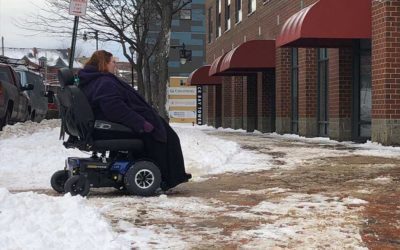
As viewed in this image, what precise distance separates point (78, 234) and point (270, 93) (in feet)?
64.7

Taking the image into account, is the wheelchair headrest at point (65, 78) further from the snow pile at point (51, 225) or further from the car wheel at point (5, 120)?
the car wheel at point (5, 120)

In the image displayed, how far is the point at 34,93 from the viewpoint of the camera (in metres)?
21.8

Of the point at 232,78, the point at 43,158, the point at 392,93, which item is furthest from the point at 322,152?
the point at 232,78

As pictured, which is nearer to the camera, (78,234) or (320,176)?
(78,234)

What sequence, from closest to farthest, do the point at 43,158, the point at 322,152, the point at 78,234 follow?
the point at 78,234, the point at 43,158, the point at 322,152

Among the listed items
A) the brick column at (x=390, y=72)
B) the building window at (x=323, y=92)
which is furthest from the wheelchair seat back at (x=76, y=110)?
the building window at (x=323, y=92)

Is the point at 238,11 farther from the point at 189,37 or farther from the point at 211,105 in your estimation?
the point at 189,37

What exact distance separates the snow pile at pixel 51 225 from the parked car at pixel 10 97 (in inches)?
Result: 415

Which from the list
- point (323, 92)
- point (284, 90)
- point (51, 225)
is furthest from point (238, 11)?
point (51, 225)

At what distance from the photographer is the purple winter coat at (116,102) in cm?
599

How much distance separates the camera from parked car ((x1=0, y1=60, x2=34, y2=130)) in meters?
15.2

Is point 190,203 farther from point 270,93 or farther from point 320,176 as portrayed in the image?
point 270,93

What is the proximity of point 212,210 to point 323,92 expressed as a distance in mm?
12651

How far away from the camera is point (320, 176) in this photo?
7969 mm
